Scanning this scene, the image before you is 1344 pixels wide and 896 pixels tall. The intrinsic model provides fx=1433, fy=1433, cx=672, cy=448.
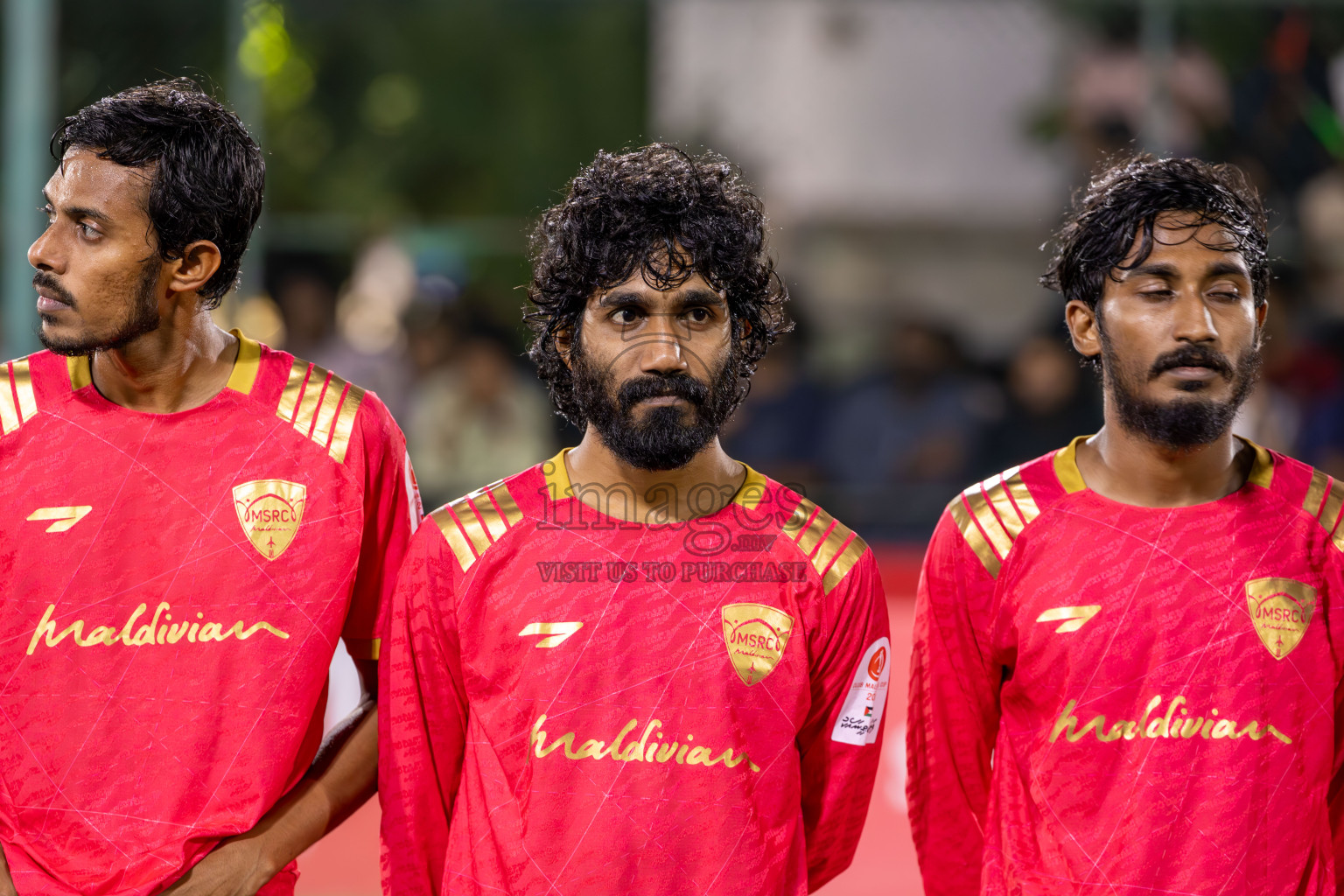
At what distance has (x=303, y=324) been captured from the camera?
7.41 meters

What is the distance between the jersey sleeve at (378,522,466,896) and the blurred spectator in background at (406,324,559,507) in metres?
4.71

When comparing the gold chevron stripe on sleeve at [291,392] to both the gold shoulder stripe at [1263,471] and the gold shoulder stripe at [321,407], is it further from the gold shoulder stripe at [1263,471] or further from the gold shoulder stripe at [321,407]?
the gold shoulder stripe at [1263,471]

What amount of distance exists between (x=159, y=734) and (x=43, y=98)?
564cm

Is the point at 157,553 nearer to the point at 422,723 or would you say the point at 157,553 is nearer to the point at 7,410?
the point at 7,410

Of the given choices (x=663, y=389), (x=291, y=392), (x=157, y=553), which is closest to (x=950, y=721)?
(x=663, y=389)

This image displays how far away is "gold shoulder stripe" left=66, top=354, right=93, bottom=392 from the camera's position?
2.47 metres

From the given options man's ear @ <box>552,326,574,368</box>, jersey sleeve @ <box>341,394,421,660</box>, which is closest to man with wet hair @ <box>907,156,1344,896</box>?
man's ear @ <box>552,326,574,368</box>

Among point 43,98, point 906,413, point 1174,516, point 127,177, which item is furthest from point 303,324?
point 1174,516

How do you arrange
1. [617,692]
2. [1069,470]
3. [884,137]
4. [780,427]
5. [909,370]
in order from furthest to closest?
1. [884,137]
2. [909,370]
3. [780,427]
4. [1069,470]
5. [617,692]

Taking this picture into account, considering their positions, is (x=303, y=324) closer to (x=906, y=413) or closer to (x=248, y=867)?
(x=906, y=413)

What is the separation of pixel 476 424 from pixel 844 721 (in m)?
4.93

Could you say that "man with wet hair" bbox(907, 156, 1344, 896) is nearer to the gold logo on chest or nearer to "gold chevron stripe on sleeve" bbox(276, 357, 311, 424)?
the gold logo on chest

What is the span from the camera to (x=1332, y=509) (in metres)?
2.47

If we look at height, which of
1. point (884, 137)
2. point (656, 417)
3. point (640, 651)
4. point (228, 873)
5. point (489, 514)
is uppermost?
point (884, 137)
